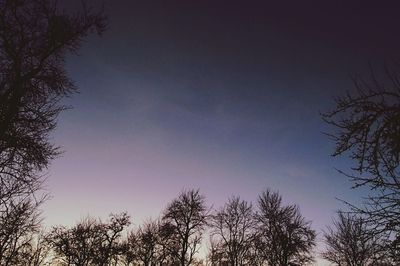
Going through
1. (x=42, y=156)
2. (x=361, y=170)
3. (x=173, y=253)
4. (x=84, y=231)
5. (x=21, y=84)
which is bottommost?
(x=361, y=170)

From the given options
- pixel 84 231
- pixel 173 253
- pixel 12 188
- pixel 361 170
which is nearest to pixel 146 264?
pixel 84 231

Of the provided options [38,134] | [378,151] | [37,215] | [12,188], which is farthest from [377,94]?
[37,215]

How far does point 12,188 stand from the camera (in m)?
9.12

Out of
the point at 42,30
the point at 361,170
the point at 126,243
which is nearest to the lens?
the point at 361,170

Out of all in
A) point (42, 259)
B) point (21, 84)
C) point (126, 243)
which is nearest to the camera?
point (21, 84)

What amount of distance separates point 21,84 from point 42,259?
27014 mm

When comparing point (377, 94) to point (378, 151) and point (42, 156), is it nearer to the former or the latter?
point (378, 151)

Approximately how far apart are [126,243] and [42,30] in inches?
1556

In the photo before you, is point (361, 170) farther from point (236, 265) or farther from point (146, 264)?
point (146, 264)

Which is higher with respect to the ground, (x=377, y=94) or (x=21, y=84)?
(x=21, y=84)

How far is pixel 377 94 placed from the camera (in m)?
5.62

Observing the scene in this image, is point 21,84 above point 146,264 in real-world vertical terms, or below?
below

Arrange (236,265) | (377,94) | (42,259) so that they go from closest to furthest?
1. (377,94)
2. (42,259)
3. (236,265)

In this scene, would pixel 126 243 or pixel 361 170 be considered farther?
pixel 126 243
